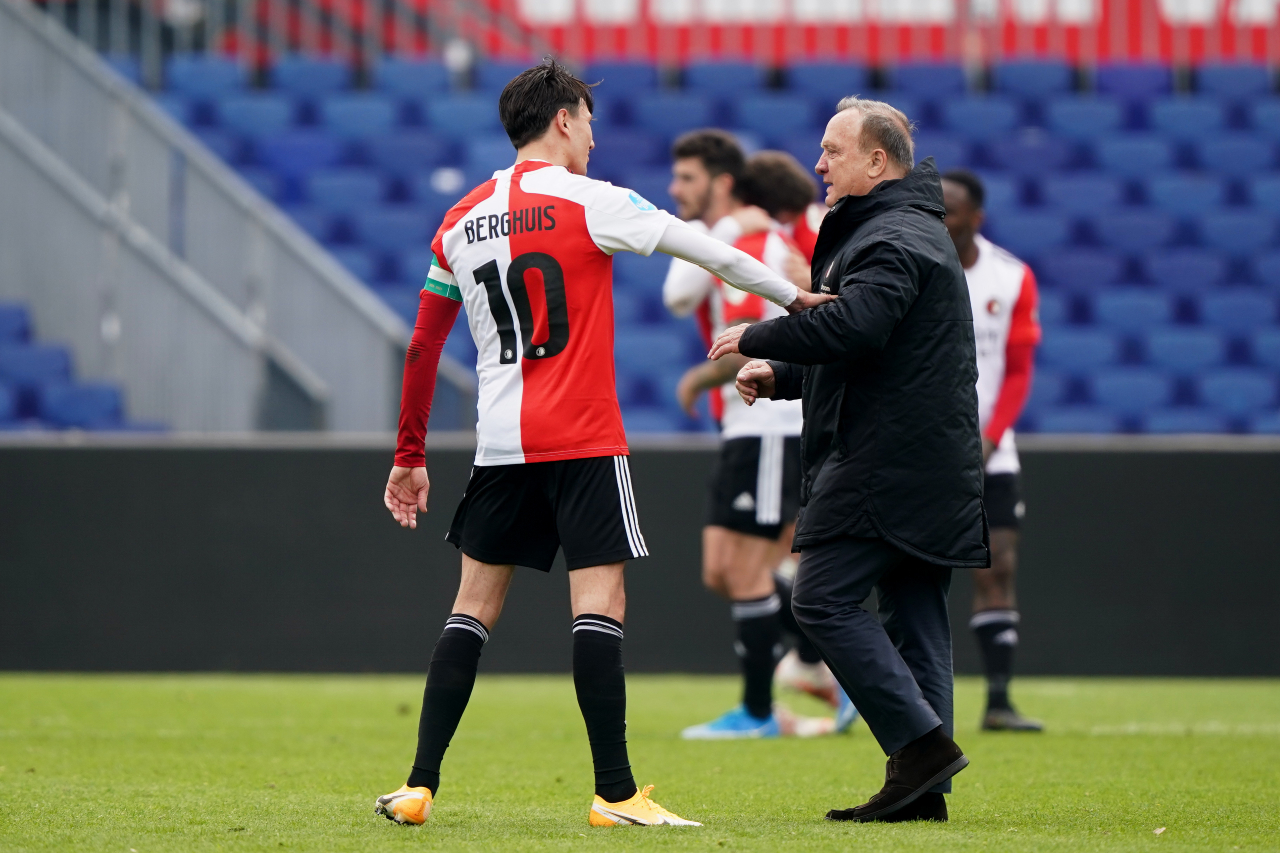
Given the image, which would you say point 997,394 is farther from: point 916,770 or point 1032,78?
point 1032,78

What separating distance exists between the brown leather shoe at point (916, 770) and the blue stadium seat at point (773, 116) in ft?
33.4

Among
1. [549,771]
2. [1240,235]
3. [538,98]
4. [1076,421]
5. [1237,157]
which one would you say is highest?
[1237,157]

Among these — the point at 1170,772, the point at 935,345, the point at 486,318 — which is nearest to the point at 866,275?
the point at 935,345

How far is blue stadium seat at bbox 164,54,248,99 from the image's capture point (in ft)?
45.0

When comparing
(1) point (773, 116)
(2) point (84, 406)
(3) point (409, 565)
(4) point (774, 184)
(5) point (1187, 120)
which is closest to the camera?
(4) point (774, 184)

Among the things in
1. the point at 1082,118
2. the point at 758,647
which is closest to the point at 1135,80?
the point at 1082,118

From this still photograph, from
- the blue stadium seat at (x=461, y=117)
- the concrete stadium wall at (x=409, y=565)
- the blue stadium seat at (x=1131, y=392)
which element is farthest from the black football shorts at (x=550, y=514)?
the blue stadium seat at (x=461, y=117)

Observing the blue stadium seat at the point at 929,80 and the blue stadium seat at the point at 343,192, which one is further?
the blue stadium seat at the point at 929,80

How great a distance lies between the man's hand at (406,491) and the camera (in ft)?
13.0

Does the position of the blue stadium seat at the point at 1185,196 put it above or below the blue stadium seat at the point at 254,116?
below

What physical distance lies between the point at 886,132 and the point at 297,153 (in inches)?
400

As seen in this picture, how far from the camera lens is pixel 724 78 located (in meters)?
14.1

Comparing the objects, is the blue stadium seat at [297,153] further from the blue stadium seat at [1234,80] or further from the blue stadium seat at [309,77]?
the blue stadium seat at [1234,80]

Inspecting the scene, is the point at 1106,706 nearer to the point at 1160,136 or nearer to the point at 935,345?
the point at 935,345
